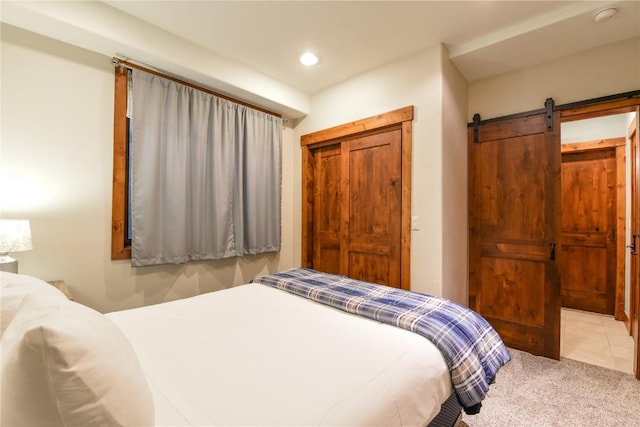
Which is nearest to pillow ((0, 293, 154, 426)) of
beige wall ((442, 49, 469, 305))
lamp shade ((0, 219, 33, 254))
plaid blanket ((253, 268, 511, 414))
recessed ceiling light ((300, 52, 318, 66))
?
plaid blanket ((253, 268, 511, 414))

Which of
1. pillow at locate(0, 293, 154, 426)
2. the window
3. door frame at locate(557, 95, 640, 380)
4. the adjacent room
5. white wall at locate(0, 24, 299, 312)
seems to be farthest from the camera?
the window

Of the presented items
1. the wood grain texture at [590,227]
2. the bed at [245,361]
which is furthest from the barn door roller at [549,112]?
the bed at [245,361]

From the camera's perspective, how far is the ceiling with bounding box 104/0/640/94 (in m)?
2.07

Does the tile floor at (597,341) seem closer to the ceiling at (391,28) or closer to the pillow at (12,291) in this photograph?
the ceiling at (391,28)

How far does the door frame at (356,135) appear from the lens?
268 cm

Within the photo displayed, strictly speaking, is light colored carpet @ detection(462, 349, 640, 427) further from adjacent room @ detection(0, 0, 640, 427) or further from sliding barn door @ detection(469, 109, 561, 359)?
sliding barn door @ detection(469, 109, 561, 359)

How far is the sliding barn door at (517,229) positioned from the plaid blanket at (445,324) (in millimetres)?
1566

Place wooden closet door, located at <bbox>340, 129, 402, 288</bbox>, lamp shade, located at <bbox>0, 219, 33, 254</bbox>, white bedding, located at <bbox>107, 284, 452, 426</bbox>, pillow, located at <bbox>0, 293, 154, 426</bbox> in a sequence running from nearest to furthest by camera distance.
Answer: pillow, located at <bbox>0, 293, 154, 426</bbox>
white bedding, located at <bbox>107, 284, 452, 426</bbox>
lamp shade, located at <bbox>0, 219, 33, 254</bbox>
wooden closet door, located at <bbox>340, 129, 402, 288</bbox>

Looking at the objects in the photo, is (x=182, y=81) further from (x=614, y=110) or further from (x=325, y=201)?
(x=614, y=110)

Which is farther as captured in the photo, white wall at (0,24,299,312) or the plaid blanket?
white wall at (0,24,299,312)

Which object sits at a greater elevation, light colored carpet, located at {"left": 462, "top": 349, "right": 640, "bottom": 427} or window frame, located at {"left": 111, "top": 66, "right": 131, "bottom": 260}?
window frame, located at {"left": 111, "top": 66, "right": 131, "bottom": 260}

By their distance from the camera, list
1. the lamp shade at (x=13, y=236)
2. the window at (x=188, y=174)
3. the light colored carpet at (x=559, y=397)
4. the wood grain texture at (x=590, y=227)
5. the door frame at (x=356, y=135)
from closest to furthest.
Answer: the lamp shade at (x=13, y=236) → the light colored carpet at (x=559, y=397) → the window at (x=188, y=174) → the door frame at (x=356, y=135) → the wood grain texture at (x=590, y=227)

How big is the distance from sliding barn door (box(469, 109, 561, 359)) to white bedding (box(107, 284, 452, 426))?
2040mm

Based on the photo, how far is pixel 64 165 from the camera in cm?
212
